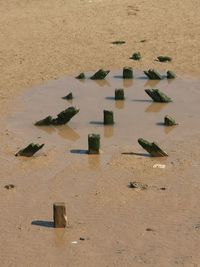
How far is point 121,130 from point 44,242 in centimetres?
465

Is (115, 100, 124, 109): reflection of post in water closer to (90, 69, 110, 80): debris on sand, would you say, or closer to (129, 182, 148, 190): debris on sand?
(90, 69, 110, 80): debris on sand

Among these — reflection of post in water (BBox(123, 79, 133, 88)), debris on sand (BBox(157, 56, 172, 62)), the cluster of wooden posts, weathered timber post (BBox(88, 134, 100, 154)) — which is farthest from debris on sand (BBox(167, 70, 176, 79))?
weathered timber post (BBox(88, 134, 100, 154))

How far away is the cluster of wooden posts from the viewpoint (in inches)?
408

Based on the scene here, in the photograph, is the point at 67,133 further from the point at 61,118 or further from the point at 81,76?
the point at 81,76

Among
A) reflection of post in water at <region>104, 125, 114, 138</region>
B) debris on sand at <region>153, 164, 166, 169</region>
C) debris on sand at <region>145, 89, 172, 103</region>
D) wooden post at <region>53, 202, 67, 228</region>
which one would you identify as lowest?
reflection of post in water at <region>104, 125, 114, 138</region>

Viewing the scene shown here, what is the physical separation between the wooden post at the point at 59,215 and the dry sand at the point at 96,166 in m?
0.10

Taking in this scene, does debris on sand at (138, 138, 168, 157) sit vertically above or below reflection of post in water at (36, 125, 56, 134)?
above

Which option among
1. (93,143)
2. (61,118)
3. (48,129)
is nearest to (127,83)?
(61,118)

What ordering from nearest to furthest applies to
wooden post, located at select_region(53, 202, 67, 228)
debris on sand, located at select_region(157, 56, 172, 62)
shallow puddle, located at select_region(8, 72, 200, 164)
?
1. wooden post, located at select_region(53, 202, 67, 228)
2. shallow puddle, located at select_region(8, 72, 200, 164)
3. debris on sand, located at select_region(157, 56, 172, 62)

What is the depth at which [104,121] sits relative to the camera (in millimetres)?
14633

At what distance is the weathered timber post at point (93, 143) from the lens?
42.4 ft

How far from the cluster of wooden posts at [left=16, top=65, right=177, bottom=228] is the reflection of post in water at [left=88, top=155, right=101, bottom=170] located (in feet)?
0.44

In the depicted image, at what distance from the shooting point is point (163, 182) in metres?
11.9

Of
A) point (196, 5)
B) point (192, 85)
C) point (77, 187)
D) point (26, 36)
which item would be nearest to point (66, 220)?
point (77, 187)
